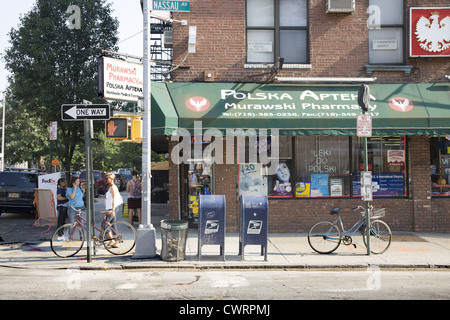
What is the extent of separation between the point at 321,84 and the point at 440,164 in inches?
168

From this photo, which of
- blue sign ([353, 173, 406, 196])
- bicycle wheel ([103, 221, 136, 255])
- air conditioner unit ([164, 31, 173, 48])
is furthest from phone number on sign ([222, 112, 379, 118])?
bicycle wheel ([103, 221, 136, 255])

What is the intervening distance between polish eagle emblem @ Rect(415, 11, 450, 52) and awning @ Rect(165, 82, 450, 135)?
1.18 metres

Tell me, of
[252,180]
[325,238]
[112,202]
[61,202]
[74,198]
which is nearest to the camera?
[325,238]

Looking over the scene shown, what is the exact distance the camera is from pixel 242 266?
8.27m

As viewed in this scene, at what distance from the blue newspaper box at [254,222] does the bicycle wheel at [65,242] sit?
3547 mm

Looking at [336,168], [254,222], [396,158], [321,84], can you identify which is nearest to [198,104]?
[321,84]

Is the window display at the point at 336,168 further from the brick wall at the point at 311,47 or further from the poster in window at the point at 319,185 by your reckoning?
the brick wall at the point at 311,47

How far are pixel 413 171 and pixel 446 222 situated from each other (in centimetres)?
174

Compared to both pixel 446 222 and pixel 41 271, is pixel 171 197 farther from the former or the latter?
pixel 446 222

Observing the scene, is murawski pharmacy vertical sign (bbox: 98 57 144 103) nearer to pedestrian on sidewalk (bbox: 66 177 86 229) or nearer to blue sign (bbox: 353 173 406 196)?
pedestrian on sidewalk (bbox: 66 177 86 229)

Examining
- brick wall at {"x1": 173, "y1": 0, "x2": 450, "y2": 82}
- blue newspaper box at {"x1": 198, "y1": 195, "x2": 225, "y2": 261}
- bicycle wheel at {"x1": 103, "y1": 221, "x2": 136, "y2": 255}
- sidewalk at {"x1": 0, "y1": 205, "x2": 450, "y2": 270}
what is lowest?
sidewalk at {"x1": 0, "y1": 205, "x2": 450, "y2": 270}

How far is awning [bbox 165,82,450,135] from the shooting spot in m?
11.0

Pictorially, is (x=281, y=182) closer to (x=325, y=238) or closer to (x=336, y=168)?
(x=336, y=168)

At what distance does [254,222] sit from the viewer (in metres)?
8.78
